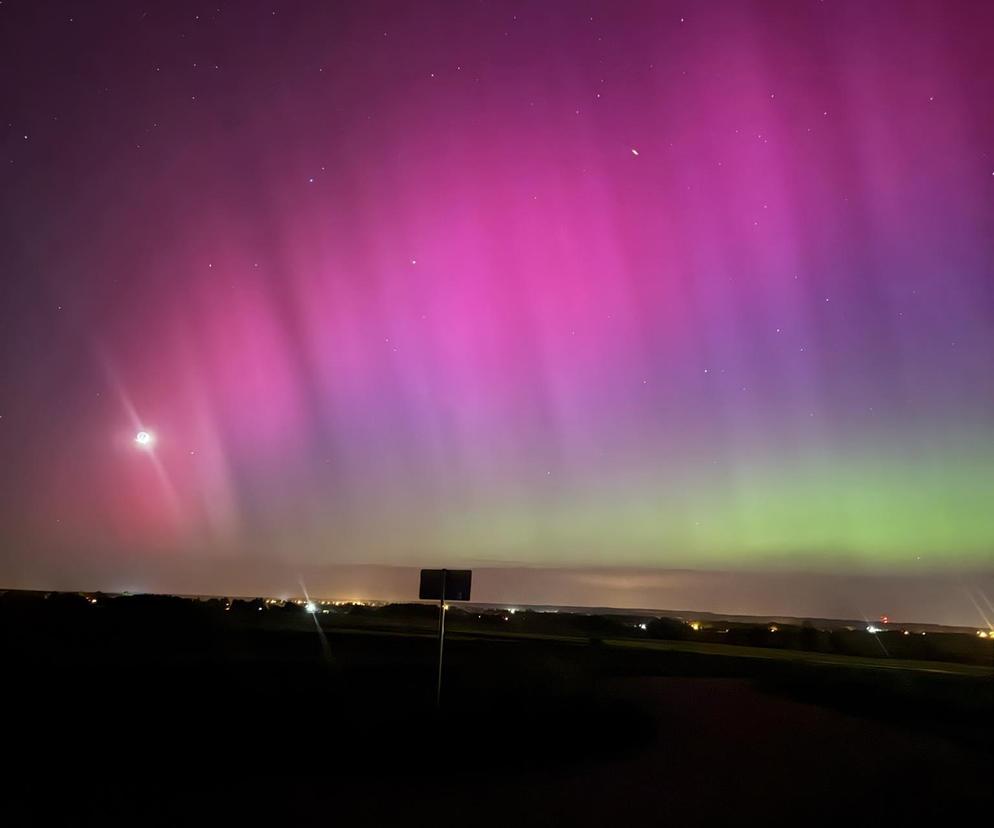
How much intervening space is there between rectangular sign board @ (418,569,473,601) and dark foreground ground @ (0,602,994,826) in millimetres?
2296

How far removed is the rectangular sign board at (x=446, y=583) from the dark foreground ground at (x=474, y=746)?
2296mm

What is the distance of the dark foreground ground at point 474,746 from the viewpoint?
27.3ft

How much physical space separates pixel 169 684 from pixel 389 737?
890cm

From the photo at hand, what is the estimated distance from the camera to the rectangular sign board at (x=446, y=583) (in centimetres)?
1188

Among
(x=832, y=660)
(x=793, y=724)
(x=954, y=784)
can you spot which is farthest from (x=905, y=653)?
(x=954, y=784)

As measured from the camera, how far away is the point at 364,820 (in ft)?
25.1

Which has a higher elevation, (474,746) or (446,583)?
(446,583)

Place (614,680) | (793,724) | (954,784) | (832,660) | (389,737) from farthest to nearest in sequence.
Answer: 1. (832,660)
2. (614,680)
3. (793,724)
4. (389,737)
5. (954,784)

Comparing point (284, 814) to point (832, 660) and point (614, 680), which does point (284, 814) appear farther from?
point (832, 660)

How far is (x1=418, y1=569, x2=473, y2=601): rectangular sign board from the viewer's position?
11.9 meters

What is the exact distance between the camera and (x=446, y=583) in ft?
39.5

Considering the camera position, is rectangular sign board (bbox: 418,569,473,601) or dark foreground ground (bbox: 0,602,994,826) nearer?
dark foreground ground (bbox: 0,602,994,826)

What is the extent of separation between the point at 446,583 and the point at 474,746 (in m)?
2.60

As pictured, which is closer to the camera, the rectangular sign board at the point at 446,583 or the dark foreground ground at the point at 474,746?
the dark foreground ground at the point at 474,746
